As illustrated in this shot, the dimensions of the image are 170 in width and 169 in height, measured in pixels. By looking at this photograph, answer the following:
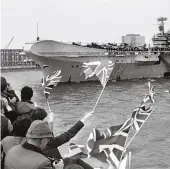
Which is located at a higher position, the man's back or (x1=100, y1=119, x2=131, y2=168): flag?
the man's back

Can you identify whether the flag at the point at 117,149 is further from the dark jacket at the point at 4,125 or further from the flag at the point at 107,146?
the dark jacket at the point at 4,125

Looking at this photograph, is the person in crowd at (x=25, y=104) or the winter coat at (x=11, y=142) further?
the person in crowd at (x=25, y=104)

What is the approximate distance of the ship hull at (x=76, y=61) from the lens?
46594 mm

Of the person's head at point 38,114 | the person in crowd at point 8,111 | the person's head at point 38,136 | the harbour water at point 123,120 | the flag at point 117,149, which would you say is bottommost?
the harbour water at point 123,120

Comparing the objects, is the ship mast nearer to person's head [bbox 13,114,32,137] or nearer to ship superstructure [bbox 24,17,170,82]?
ship superstructure [bbox 24,17,170,82]

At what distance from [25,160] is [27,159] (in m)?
0.02

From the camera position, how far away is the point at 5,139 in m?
4.59

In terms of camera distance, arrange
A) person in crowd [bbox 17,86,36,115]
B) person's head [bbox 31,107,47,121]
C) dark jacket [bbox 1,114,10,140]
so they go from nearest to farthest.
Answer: dark jacket [bbox 1,114,10,140], person's head [bbox 31,107,47,121], person in crowd [bbox 17,86,36,115]

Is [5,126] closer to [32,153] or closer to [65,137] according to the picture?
[65,137]

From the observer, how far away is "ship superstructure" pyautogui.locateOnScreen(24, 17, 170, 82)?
46750mm

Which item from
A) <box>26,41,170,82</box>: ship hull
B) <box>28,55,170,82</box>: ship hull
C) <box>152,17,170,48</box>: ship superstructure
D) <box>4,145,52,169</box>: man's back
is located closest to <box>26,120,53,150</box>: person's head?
<box>4,145,52,169</box>: man's back

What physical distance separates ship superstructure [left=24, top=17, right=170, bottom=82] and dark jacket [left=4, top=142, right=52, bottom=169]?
42.3 metres

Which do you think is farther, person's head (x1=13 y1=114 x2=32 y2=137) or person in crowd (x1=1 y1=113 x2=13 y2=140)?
person in crowd (x1=1 y1=113 x2=13 y2=140)

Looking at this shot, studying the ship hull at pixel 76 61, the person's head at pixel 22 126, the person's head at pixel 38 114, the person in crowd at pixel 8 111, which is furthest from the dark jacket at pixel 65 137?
the ship hull at pixel 76 61
